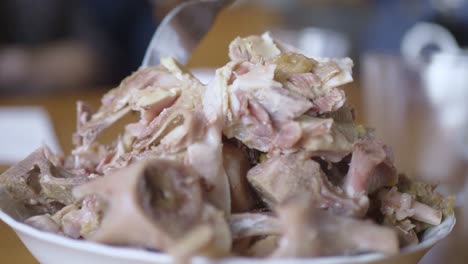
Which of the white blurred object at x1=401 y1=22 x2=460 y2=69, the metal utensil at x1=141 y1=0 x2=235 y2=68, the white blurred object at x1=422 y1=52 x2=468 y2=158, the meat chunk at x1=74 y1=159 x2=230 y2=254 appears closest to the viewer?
the meat chunk at x1=74 y1=159 x2=230 y2=254

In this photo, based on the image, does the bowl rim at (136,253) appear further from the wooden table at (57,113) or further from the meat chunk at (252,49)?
the wooden table at (57,113)

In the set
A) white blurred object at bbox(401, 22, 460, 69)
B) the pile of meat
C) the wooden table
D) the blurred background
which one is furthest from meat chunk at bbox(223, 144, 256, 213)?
white blurred object at bbox(401, 22, 460, 69)

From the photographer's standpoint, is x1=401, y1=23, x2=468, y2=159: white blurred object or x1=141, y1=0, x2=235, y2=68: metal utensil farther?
x1=401, y1=23, x2=468, y2=159: white blurred object

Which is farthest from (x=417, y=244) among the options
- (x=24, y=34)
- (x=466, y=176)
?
(x=24, y=34)

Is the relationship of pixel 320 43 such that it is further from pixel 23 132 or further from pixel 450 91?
pixel 23 132

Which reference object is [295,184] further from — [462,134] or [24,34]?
[24,34]

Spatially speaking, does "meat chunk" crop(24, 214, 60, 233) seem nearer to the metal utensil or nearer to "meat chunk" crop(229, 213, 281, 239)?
"meat chunk" crop(229, 213, 281, 239)

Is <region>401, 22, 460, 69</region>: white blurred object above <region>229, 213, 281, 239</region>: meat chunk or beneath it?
beneath
